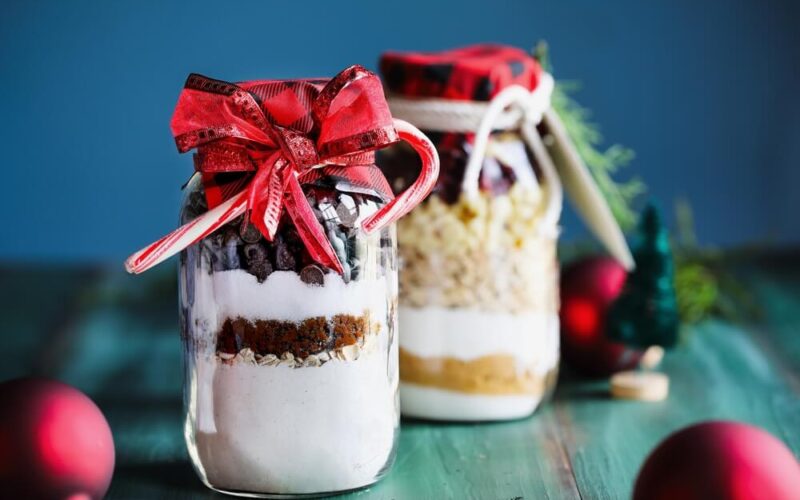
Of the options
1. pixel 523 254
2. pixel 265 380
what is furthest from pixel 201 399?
pixel 523 254

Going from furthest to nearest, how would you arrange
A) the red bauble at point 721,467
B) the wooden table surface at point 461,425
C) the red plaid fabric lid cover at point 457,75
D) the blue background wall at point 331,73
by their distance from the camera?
the blue background wall at point 331,73
the red plaid fabric lid cover at point 457,75
the wooden table surface at point 461,425
the red bauble at point 721,467

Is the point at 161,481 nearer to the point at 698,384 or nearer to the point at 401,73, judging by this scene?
the point at 401,73

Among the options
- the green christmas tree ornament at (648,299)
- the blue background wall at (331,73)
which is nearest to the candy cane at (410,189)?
the green christmas tree ornament at (648,299)

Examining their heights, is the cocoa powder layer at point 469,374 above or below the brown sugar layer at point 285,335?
below

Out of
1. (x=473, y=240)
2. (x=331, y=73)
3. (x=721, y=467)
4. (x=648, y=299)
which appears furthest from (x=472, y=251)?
(x=331, y=73)

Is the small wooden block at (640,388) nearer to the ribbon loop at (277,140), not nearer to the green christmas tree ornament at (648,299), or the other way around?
the green christmas tree ornament at (648,299)

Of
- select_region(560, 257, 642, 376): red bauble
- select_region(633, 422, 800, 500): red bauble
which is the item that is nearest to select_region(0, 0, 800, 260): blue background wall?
select_region(560, 257, 642, 376): red bauble
